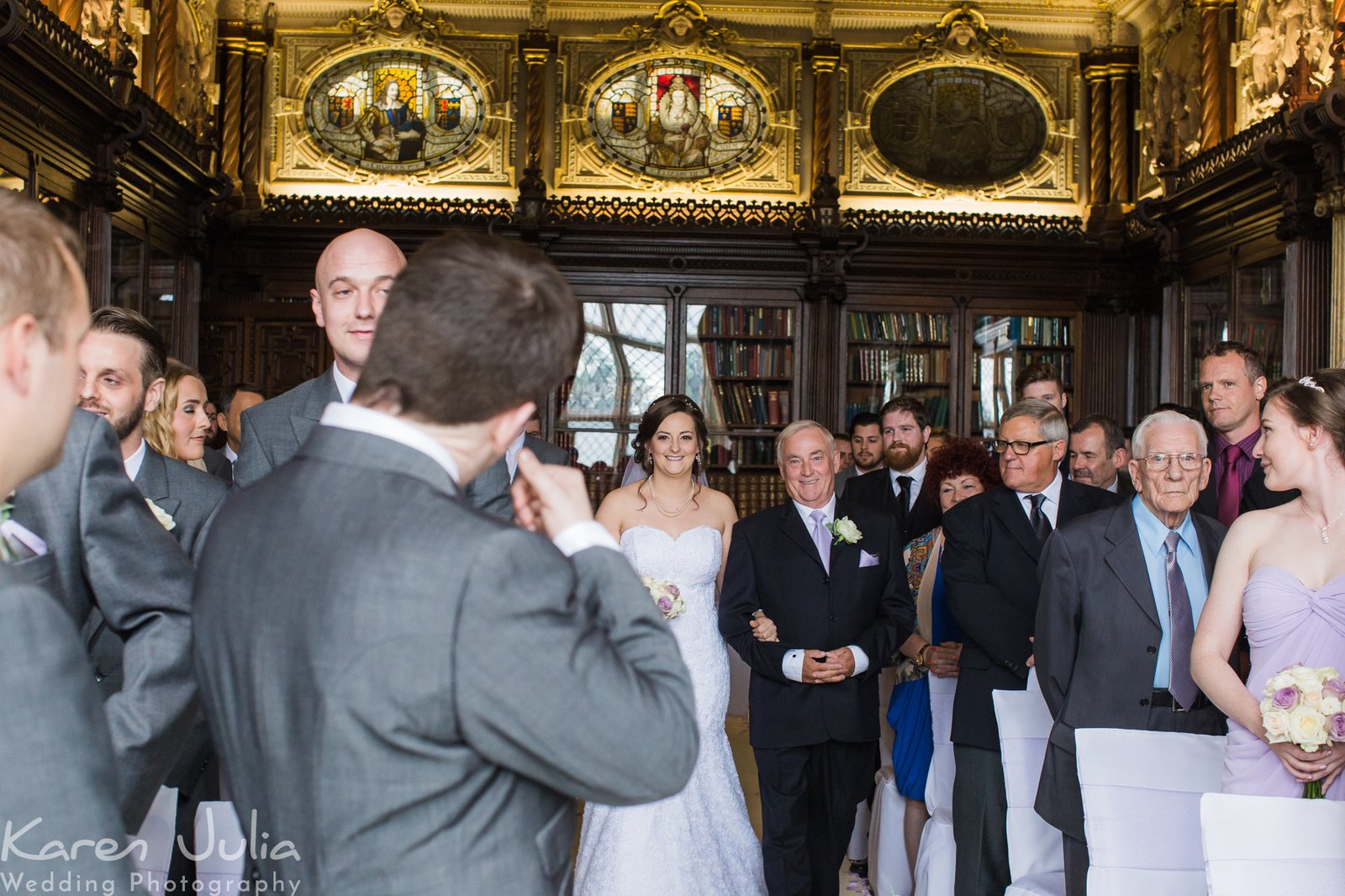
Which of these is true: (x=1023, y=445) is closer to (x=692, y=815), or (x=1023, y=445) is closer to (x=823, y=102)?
(x=692, y=815)

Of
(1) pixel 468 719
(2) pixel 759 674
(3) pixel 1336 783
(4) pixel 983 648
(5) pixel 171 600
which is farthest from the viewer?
(2) pixel 759 674

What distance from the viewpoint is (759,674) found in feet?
15.0

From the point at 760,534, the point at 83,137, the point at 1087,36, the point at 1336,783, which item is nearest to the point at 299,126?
Result: the point at 83,137

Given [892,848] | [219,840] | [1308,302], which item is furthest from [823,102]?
[219,840]

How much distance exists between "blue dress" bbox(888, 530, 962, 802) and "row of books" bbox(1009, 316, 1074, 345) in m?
6.62

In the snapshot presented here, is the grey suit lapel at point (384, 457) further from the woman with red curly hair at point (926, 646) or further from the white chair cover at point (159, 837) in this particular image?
the woman with red curly hair at point (926, 646)

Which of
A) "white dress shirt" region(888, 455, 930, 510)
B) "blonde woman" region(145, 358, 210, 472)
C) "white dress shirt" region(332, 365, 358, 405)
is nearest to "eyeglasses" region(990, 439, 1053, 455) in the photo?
"white dress shirt" region(888, 455, 930, 510)

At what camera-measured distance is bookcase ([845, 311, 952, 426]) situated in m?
11.1

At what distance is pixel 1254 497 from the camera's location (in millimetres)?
4770

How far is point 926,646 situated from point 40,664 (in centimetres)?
399

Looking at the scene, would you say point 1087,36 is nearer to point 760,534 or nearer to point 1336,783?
point 760,534

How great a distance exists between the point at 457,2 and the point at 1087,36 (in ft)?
19.4

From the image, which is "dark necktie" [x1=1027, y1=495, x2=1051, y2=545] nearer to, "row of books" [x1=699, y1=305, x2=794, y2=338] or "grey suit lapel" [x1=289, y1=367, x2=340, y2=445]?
"grey suit lapel" [x1=289, y1=367, x2=340, y2=445]

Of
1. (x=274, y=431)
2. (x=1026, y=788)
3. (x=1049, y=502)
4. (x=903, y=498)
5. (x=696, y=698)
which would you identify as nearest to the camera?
(x=274, y=431)
